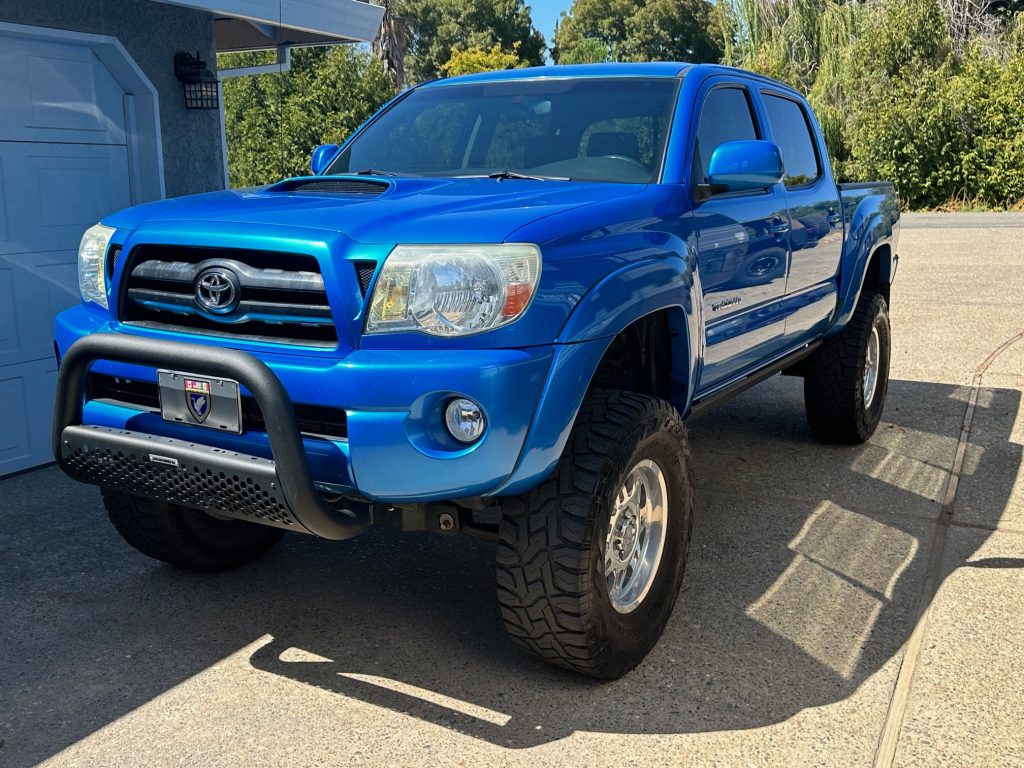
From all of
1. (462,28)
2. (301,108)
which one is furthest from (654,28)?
(301,108)

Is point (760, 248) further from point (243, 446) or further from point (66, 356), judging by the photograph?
point (66, 356)

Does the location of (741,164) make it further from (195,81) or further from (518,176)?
(195,81)

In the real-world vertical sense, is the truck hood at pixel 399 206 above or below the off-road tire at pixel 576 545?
above

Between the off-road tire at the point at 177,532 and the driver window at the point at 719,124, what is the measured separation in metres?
2.32

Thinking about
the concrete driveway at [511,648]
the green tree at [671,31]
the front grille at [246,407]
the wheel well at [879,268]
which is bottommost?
the concrete driveway at [511,648]

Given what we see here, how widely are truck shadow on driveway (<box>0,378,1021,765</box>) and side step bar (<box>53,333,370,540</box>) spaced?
2.35 ft

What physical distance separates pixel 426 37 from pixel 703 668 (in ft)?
226

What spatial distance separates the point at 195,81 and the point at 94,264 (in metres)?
3.87

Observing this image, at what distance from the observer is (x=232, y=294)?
321 centimetres

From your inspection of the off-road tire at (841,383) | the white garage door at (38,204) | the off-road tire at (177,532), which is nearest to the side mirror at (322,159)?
the off-road tire at (177,532)

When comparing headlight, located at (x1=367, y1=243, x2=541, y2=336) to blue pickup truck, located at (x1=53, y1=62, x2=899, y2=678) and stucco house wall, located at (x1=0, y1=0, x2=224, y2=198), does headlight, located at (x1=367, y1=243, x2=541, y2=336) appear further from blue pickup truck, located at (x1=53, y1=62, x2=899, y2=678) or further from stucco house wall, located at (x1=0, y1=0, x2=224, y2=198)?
stucco house wall, located at (x1=0, y1=0, x2=224, y2=198)

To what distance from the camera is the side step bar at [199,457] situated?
296cm

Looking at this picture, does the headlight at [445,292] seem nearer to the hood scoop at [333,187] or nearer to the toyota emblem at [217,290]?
the toyota emblem at [217,290]

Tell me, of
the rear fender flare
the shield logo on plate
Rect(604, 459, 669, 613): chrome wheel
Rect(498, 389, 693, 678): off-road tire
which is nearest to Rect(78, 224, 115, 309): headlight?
the shield logo on plate
